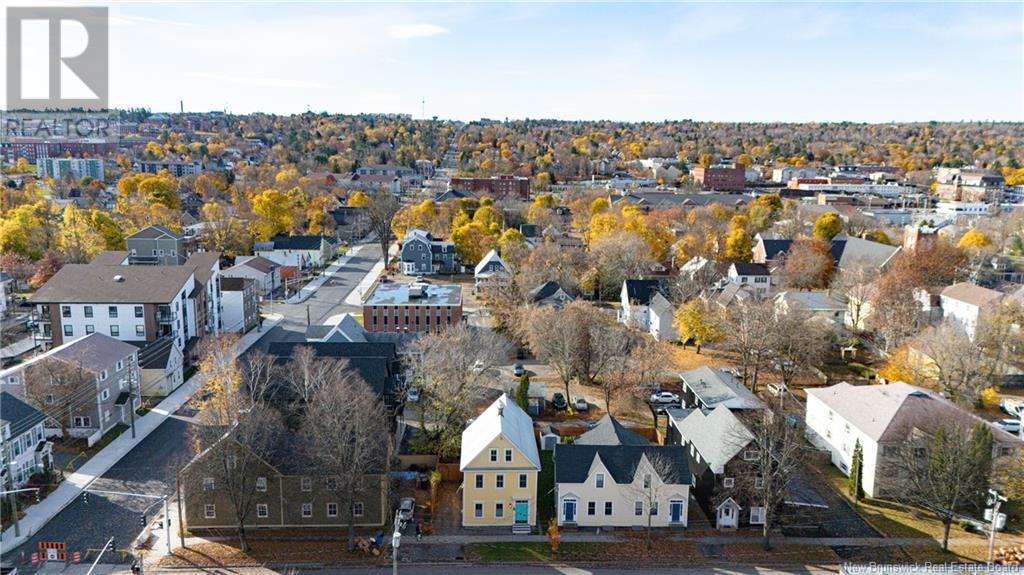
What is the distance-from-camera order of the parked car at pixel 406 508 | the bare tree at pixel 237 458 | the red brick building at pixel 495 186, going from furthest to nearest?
the red brick building at pixel 495 186
the parked car at pixel 406 508
the bare tree at pixel 237 458

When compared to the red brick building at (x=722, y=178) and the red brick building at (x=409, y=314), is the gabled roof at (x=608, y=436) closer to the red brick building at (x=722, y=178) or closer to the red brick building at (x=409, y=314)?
the red brick building at (x=409, y=314)

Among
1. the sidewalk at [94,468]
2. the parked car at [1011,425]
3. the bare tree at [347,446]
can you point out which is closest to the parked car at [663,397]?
the parked car at [1011,425]

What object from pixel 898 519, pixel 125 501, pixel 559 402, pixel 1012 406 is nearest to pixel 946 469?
pixel 898 519

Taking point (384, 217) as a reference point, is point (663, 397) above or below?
below

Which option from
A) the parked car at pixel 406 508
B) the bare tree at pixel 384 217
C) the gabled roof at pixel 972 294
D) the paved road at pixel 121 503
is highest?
the bare tree at pixel 384 217

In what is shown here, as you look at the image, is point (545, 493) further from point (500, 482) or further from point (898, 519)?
point (898, 519)

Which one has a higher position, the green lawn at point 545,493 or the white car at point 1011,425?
the white car at point 1011,425

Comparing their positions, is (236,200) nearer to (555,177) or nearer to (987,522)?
(555,177)
